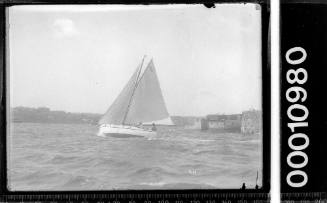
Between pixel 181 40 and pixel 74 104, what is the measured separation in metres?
0.31

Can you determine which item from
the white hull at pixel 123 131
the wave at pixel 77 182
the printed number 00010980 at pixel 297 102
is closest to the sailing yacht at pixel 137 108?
the white hull at pixel 123 131

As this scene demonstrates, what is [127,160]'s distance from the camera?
1.08 metres

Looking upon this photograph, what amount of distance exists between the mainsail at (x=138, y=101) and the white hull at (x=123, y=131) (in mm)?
12

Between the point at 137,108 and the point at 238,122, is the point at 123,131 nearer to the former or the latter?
the point at 137,108

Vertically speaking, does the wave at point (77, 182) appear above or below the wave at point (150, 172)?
below

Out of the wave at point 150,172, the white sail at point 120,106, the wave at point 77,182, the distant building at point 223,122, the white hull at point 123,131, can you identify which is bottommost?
the wave at point 77,182

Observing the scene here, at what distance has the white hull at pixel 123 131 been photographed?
3.52ft

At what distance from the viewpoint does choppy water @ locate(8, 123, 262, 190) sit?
108 centimetres

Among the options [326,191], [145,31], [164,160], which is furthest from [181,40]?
[326,191]

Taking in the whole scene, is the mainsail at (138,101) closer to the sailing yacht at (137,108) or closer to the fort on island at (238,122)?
the sailing yacht at (137,108)

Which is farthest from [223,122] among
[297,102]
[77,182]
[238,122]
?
[77,182]

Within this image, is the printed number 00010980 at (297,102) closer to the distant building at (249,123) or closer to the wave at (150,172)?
the distant building at (249,123)

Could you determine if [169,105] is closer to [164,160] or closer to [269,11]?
[164,160]

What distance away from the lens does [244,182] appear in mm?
1094
